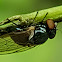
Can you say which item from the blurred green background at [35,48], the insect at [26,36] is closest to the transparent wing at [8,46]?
the insect at [26,36]

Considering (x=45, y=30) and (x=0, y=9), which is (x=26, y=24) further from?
(x=0, y=9)

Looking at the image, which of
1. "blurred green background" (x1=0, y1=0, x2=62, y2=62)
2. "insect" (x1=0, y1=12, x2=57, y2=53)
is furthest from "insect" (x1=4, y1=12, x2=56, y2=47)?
"blurred green background" (x1=0, y1=0, x2=62, y2=62)

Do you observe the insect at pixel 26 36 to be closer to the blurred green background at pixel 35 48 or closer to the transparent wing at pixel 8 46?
the transparent wing at pixel 8 46

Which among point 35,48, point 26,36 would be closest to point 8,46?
point 26,36

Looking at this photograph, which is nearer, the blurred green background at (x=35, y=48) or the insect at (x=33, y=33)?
the insect at (x=33, y=33)

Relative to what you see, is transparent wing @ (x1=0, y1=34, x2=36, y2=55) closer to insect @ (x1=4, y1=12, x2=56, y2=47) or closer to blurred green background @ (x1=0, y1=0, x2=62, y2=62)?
insect @ (x1=4, y1=12, x2=56, y2=47)

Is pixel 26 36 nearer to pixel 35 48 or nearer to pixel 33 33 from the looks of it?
pixel 33 33
